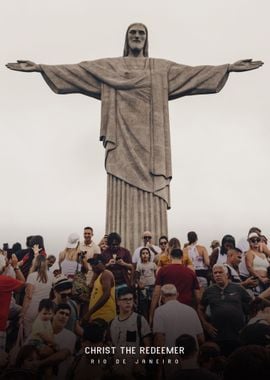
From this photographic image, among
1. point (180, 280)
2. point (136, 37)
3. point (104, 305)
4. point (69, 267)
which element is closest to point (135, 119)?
point (136, 37)

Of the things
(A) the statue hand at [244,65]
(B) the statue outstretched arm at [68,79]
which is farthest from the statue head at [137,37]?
(A) the statue hand at [244,65]

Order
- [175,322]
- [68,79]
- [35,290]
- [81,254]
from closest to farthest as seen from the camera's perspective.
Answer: [175,322] → [35,290] → [81,254] → [68,79]

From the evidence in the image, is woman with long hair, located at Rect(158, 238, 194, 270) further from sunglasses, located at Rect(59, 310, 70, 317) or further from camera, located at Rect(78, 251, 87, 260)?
sunglasses, located at Rect(59, 310, 70, 317)

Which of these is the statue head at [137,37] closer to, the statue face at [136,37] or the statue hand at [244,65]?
the statue face at [136,37]

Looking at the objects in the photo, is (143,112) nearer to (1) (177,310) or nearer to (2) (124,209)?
(2) (124,209)

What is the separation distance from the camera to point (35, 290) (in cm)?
651

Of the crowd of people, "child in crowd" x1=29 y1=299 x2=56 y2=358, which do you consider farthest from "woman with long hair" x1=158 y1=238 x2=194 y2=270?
"child in crowd" x1=29 y1=299 x2=56 y2=358

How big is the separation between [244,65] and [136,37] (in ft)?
9.05

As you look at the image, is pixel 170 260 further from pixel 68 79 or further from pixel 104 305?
pixel 68 79

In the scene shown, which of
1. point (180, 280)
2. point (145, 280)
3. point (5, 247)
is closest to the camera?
point (180, 280)

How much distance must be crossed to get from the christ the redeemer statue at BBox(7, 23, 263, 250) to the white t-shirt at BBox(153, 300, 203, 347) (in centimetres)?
554

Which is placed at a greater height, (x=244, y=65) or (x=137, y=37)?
(x=137, y=37)

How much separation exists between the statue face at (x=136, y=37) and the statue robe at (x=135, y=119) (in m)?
0.33

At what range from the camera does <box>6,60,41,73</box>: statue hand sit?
1198 cm
